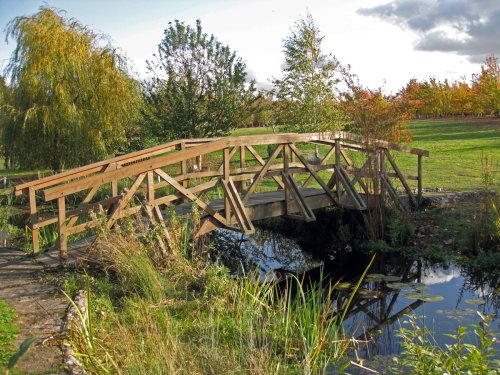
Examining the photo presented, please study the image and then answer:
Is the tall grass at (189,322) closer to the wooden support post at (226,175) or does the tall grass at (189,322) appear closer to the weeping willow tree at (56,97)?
the wooden support post at (226,175)

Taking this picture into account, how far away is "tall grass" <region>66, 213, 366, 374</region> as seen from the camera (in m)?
3.73

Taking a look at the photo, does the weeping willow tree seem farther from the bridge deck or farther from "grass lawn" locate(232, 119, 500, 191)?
"grass lawn" locate(232, 119, 500, 191)

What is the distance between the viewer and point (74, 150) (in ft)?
51.4

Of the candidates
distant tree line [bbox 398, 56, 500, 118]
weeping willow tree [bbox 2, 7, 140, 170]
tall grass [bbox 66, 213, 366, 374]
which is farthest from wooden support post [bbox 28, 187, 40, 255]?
distant tree line [bbox 398, 56, 500, 118]

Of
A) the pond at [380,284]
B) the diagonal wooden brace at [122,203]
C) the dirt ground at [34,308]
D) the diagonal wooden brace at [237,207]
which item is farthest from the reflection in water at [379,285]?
the dirt ground at [34,308]

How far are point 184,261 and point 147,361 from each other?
2.77 m

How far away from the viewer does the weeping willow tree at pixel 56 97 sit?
50.5ft

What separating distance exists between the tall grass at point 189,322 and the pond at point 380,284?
1.80ft

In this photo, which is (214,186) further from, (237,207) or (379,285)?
(379,285)

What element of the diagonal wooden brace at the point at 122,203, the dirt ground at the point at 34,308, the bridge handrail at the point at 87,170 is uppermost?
the bridge handrail at the point at 87,170

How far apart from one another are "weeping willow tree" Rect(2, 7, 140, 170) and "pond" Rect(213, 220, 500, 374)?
6.61 metres

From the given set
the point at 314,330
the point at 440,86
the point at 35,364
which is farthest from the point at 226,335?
the point at 440,86

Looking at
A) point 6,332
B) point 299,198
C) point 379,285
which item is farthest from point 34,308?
point 299,198

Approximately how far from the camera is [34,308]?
5.22m
